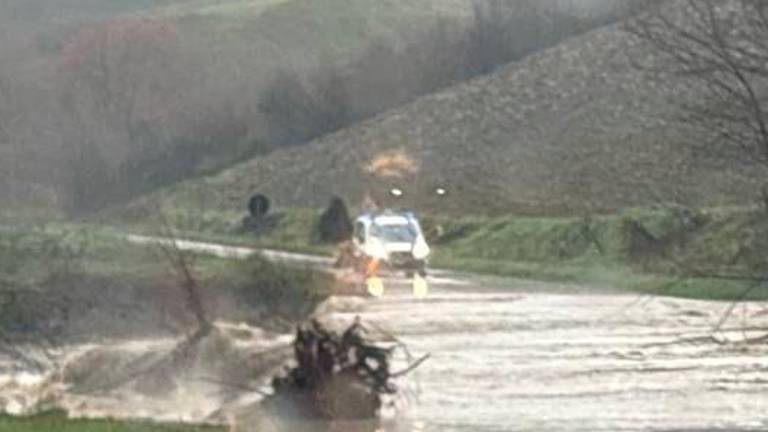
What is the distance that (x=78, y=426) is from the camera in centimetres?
2648

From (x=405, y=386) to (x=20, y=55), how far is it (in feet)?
186

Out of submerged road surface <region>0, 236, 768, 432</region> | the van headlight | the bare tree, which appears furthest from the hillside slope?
the bare tree

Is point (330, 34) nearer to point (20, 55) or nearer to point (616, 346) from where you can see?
point (20, 55)

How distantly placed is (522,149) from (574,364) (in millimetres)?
50702

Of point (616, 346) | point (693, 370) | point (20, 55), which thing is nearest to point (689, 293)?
point (616, 346)

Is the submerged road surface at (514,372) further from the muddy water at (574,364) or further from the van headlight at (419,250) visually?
the van headlight at (419,250)

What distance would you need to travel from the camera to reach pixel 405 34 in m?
116

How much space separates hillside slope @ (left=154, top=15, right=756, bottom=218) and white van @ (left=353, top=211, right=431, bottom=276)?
12204mm

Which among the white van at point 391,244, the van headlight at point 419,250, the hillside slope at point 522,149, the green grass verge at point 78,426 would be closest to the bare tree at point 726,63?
the green grass verge at point 78,426

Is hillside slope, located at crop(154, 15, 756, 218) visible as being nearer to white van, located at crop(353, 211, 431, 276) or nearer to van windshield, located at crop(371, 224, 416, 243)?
white van, located at crop(353, 211, 431, 276)

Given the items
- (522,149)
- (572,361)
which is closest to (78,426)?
(572,361)

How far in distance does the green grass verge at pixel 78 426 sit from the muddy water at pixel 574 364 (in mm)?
2517

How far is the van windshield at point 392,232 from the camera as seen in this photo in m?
56.7

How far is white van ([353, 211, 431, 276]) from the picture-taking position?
56438 millimetres
